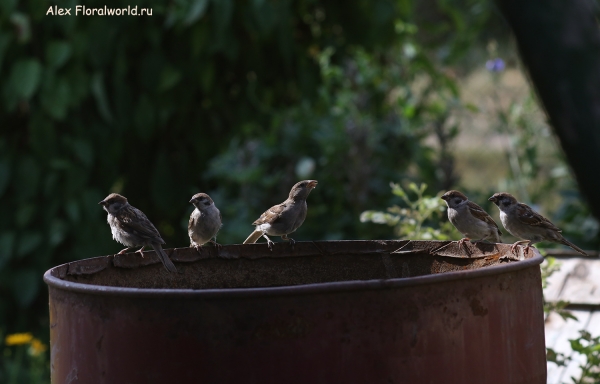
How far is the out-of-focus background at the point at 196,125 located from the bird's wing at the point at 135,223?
1332 mm

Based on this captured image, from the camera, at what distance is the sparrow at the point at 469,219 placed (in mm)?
3553

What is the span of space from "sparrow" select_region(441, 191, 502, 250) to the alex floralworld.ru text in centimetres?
234

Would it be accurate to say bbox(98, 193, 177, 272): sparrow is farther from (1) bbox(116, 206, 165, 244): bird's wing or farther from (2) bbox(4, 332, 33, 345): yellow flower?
(2) bbox(4, 332, 33, 345): yellow flower

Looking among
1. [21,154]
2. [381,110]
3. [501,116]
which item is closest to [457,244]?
[21,154]

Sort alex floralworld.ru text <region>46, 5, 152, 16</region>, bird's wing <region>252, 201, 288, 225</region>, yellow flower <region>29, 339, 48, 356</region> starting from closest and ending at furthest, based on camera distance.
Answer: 1. bird's wing <region>252, 201, 288, 225</region>
2. alex floralworld.ru text <region>46, 5, 152, 16</region>
3. yellow flower <region>29, 339, 48, 356</region>

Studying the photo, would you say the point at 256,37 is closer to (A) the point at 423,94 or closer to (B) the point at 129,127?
(B) the point at 129,127

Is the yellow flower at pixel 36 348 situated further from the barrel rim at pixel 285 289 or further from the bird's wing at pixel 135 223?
the barrel rim at pixel 285 289

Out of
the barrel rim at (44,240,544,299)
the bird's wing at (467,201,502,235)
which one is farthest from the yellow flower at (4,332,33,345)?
the barrel rim at (44,240,544,299)

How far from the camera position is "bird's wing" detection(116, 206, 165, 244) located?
317 centimetres

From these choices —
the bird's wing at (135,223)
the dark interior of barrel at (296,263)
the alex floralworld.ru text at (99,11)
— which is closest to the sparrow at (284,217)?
the bird's wing at (135,223)

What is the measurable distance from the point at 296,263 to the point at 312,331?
1.01 metres

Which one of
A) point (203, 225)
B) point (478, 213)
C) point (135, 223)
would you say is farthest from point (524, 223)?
point (135, 223)

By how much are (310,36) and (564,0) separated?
14.6 ft

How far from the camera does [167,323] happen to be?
1.66 metres
